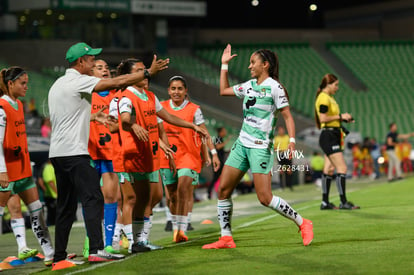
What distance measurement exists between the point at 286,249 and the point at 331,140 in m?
4.99

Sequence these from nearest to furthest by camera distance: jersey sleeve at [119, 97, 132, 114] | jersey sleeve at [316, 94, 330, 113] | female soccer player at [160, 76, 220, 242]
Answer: jersey sleeve at [119, 97, 132, 114] < female soccer player at [160, 76, 220, 242] < jersey sleeve at [316, 94, 330, 113]

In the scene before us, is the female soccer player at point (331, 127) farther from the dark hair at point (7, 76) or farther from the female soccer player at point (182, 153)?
the dark hair at point (7, 76)

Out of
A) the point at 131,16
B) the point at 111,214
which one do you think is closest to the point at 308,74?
the point at 131,16

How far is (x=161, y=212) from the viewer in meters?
16.4

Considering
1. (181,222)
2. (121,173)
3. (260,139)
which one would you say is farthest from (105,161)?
(260,139)

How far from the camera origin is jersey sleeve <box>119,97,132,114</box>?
8344 millimetres

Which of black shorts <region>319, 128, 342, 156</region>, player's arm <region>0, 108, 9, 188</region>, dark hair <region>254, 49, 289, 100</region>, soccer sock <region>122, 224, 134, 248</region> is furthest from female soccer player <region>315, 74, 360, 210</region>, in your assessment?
player's arm <region>0, 108, 9, 188</region>

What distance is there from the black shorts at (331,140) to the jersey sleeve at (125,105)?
18.0ft

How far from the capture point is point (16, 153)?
27.9ft

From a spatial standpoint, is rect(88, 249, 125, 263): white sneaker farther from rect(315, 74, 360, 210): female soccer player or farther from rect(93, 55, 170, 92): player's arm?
rect(315, 74, 360, 210): female soccer player

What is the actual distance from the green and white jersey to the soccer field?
1.20 meters

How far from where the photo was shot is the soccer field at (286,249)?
7.21 meters

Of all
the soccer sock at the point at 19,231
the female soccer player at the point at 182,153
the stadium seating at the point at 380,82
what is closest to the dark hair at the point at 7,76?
the soccer sock at the point at 19,231

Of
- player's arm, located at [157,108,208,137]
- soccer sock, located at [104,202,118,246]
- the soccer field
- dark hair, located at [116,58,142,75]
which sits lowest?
the soccer field
